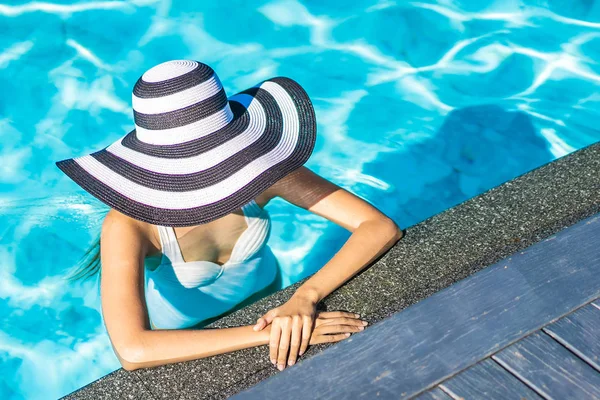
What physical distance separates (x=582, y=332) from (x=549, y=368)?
19 centimetres

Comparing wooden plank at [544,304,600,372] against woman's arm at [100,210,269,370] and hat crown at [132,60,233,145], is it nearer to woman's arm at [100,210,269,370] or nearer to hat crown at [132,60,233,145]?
→ woman's arm at [100,210,269,370]

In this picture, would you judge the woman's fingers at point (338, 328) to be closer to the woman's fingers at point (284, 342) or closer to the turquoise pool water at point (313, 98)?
the woman's fingers at point (284, 342)

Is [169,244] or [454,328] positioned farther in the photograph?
[169,244]

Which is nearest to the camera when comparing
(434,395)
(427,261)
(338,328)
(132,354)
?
(434,395)

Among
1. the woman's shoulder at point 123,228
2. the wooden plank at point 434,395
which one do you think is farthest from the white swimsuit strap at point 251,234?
the wooden plank at point 434,395

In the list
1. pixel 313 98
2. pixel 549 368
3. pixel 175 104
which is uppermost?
pixel 175 104

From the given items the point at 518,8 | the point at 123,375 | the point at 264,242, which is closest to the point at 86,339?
the point at 264,242

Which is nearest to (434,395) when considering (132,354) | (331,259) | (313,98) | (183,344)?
(331,259)

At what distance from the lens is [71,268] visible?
13.5 feet

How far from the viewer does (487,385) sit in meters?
2.15

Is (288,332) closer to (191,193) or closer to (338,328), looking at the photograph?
(338,328)

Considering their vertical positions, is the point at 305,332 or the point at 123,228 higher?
the point at 123,228

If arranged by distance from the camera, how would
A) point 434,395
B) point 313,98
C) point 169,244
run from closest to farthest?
point 434,395
point 169,244
point 313,98

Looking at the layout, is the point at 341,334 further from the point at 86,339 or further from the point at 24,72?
the point at 24,72
